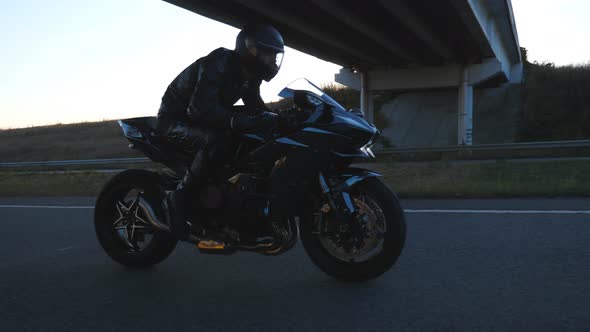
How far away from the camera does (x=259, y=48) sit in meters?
3.40

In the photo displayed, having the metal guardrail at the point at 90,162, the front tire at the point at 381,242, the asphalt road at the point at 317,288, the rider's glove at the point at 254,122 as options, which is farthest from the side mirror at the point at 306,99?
the metal guardrail at the point at 90,162

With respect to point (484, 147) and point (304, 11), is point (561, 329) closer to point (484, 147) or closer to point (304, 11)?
point (484, 147)

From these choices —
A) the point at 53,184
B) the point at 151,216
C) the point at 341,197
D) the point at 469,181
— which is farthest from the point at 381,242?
the point at 53,184

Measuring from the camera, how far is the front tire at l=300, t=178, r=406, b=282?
312 centimetres

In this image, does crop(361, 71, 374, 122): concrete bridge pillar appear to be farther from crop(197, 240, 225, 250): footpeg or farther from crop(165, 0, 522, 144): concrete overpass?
crop(197, 240, 225, 250): footpeg

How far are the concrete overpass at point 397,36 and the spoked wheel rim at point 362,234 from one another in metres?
11.7

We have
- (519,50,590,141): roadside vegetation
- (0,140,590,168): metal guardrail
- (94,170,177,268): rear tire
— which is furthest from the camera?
(519,50,590,141): roadside vegetation

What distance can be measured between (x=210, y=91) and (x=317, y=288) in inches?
56.5

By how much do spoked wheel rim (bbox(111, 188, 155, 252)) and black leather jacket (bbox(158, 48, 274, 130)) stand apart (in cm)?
74

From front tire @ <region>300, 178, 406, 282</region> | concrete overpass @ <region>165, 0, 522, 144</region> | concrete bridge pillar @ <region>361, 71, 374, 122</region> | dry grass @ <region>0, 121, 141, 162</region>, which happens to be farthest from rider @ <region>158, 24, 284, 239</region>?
concrete bridge pillar @ <region>361, 71, 374, 122</region>

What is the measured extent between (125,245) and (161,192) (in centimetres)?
56

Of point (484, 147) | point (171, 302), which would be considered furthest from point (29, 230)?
point (484, 147)

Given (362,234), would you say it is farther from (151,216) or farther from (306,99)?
(151,216)

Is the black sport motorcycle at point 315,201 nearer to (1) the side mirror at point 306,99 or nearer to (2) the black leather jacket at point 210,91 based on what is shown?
(1) the side mirror at point 306,99
